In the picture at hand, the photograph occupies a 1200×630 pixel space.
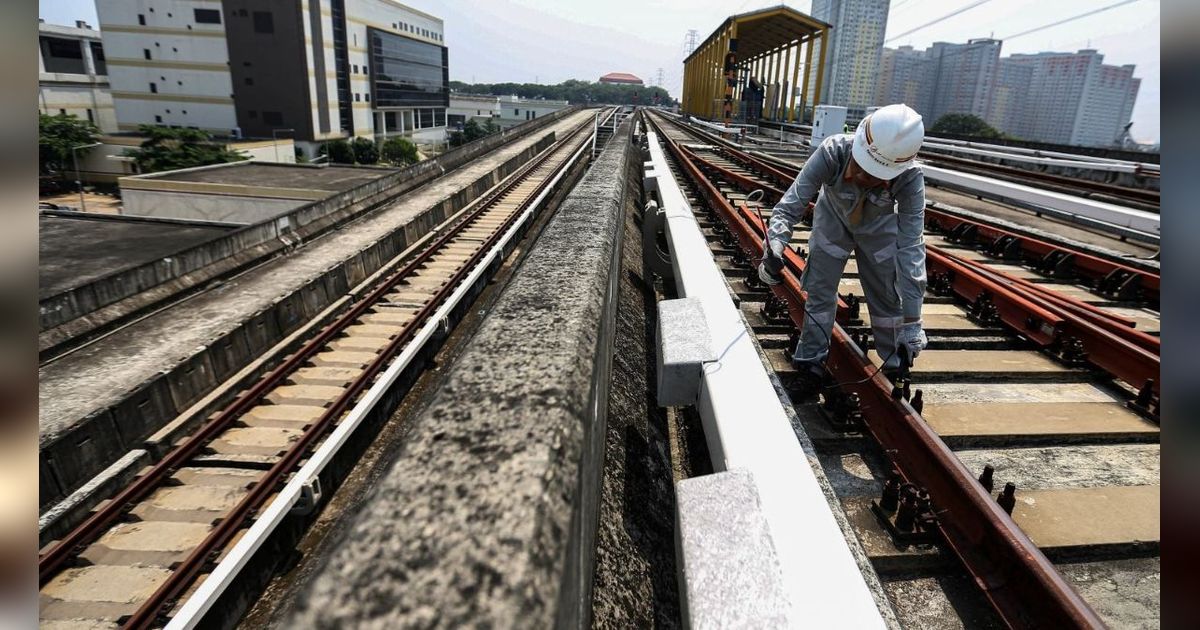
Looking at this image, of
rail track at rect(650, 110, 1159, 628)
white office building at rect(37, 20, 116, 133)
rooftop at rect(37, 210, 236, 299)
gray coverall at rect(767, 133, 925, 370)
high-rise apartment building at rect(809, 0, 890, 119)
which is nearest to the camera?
rail track at rect(650, 110, 1159, 628)

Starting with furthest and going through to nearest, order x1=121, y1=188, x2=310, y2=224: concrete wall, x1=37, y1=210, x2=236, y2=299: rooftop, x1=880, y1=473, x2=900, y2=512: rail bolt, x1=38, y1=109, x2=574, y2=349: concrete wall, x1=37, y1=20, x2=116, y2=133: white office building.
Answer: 1. x1=37, y1=20, x2=116, y2=133: white office building
2. x1=121, y1=188, x2=310, y2=224: concrete wall
3. x1=37, y1=210, x2=236, y2=299: rooftop
4. x1=38, y1=109, x2=574, y2=349: concrete wall
5. x1=880, y1=473, x2=900, y2=512: rail bolt

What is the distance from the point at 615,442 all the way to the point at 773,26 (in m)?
41.6

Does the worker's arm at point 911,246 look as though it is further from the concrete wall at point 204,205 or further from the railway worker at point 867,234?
the concrete wall at point 204,205

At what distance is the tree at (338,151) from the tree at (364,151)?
868 millimetres

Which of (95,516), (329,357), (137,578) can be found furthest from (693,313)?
(329,357)

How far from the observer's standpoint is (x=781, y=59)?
4581 cm

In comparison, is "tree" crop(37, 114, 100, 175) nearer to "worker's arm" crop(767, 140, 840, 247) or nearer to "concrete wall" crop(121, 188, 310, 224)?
"concrete wall" crop(121, 188, 310, 224)

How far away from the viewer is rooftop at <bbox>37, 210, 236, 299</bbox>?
37.5 feet

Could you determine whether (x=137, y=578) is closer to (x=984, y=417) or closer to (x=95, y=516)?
(x=95, y=516)

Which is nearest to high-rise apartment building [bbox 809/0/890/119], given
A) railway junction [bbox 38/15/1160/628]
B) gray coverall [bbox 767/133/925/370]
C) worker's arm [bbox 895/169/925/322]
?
railway junction [bbox 38/15/1160/628]

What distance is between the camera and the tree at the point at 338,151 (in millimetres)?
52000

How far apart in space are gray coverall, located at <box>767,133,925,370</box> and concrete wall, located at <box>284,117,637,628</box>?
215 centimetres

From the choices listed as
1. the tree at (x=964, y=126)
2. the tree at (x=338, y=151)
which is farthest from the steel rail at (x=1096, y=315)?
the tree at (x=964, y=126)

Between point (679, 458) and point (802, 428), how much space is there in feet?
2.35
